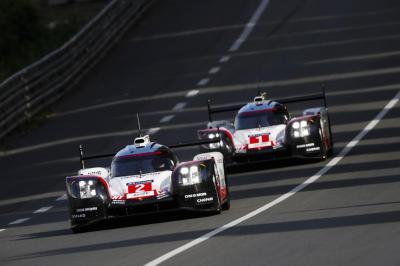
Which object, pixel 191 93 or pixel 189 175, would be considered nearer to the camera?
pixel 189 175

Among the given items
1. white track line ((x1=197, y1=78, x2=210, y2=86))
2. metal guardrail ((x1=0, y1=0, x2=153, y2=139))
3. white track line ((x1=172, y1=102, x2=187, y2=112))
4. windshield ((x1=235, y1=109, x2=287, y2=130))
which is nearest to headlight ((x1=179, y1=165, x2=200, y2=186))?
windshield ((x1=235, y1=109, x2=287, y2=130))

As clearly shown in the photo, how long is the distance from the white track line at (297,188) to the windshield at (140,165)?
1.76m

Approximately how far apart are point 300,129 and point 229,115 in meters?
8.27

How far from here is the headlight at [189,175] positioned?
18.8 meters

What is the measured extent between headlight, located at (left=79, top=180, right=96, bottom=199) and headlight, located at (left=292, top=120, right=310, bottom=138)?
5.74 meters

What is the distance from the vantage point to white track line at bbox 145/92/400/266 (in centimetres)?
1504

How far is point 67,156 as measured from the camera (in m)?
28.9

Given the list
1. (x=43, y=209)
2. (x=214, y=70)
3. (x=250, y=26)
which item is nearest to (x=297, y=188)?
(x=43, y=209)

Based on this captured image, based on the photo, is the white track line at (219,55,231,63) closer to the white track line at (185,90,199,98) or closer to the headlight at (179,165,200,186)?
the white track line at (185,90,199,98)

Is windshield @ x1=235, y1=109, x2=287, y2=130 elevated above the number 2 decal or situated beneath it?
elevated above

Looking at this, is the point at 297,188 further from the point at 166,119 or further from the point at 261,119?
the point at 166,119

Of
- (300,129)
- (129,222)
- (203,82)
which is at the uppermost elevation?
(203,82)

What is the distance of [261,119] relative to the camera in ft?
80.6

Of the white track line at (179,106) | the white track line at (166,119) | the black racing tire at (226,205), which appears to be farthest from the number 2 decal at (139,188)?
the white track line at (179,106)
